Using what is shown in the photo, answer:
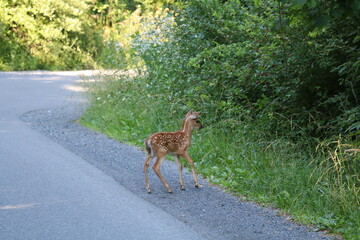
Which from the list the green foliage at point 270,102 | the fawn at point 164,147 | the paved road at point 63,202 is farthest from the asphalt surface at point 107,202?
the green foliage at point 270,102

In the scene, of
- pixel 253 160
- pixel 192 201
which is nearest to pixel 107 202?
pixel 192 201

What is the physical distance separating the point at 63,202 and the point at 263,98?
4474 mm

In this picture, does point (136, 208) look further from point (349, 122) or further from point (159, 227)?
point (349, 122)

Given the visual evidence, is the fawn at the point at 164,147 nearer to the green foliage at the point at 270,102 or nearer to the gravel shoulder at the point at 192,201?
the gravel shoulder at the point at 192,201

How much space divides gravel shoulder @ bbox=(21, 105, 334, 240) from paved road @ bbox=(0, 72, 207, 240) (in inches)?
7.4

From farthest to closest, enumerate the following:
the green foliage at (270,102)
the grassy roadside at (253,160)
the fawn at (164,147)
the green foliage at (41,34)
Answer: the green foliage at (41,34), the fawn at (164,147), the green foliage at (270,102), the grassy roadside at (253,160)

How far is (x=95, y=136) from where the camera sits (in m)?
12.3

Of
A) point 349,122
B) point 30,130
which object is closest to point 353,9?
point 349,122

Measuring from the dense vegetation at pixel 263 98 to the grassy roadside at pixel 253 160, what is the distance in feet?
0.06

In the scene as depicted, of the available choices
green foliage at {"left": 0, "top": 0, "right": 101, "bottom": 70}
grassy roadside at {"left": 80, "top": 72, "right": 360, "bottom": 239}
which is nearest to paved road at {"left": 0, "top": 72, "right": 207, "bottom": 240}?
grassy roadside at {"left": 80, "top": 72, "right": 360, "bottom": 239}

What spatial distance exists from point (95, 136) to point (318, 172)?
575cm

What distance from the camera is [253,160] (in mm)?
8680

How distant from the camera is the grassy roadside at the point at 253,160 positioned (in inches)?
264

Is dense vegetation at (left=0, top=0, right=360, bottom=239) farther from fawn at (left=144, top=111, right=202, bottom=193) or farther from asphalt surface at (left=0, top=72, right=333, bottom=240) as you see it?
fawn at (left=144, top=111, right=202, bottom=193)
